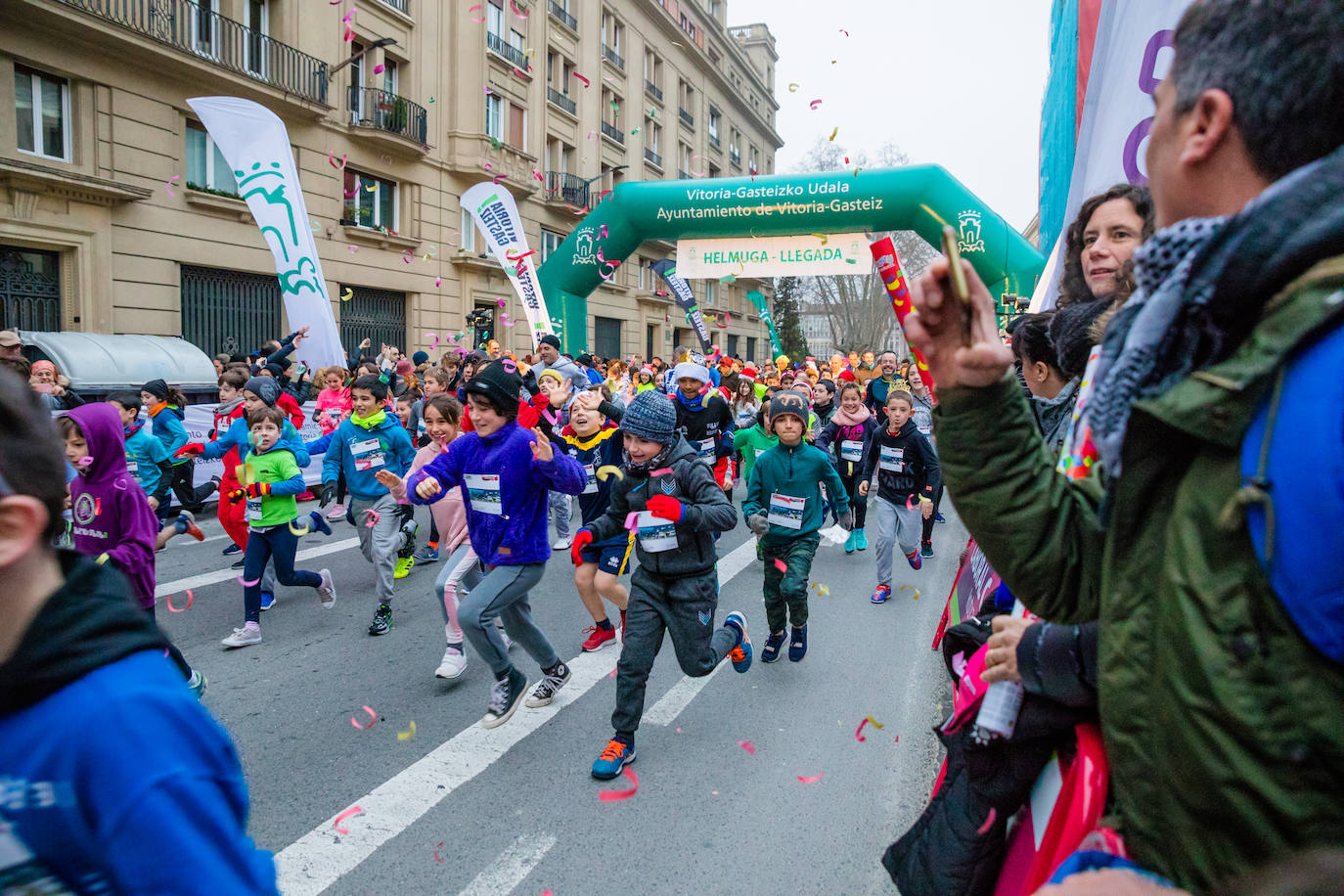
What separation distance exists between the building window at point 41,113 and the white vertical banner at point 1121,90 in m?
16.0

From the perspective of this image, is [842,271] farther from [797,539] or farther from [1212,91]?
[1212,91]

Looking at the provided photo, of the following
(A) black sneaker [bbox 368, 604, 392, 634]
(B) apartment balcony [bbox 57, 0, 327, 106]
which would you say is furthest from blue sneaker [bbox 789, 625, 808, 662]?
(B) apartment balcony [bbox 57, 0, 327, 106]

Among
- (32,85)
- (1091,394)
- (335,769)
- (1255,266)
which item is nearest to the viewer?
(1255,266)

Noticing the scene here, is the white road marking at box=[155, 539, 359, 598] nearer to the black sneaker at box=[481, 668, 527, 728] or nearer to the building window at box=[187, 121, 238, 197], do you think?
the black sneaker at box=[481, 668, 527, 728]

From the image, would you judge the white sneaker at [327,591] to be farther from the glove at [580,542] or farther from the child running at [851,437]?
the child running at [851,437]

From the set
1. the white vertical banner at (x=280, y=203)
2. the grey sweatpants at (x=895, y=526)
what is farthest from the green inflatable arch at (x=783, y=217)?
the white vertical banner at (x=280, y=203)

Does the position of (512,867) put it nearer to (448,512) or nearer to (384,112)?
(448,512)

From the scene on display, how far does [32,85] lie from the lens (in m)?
13.4

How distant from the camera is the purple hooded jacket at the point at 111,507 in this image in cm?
375

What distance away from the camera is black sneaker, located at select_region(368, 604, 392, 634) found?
576 centimetres

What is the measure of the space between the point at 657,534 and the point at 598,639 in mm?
1717

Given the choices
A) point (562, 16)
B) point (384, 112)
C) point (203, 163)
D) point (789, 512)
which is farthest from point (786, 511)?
point (562, 16)

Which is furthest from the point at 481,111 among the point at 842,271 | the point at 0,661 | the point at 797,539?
the point at 0,661

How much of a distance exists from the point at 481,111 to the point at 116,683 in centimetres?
2475
